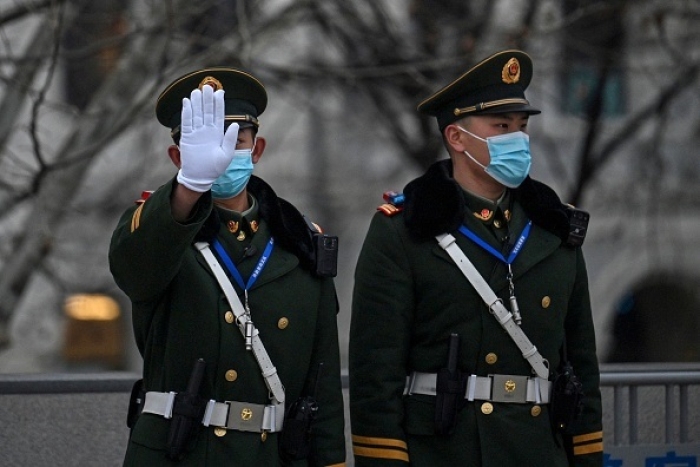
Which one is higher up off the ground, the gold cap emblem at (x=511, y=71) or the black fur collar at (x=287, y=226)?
the gold cap emblem at (x=511, y=71)

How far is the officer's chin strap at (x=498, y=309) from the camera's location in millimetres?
4449

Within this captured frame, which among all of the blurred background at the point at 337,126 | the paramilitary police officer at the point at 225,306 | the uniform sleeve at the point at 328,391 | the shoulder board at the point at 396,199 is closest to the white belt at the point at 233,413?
the paramilitary police officer at the point at 225,306

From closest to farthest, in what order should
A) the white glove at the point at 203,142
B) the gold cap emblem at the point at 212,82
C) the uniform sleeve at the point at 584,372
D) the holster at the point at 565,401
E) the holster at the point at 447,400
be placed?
the white glove at the point at 203,142 < the gold cap emblem at the point at 212,82 < the holster at the point at 447,400 < the holster at the point at 565,401 < the uniform sleeve at the point at 584,372

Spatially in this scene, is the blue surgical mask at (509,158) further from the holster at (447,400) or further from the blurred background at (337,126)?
the blurred background at (337,126)

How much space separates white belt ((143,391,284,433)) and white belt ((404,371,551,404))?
1.82ft

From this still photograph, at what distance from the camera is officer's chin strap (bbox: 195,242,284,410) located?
4.07 meters

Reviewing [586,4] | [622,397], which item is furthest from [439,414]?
[586,4]

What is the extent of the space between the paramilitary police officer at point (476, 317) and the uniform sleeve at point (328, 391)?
15cm

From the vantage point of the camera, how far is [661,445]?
19.4 feet

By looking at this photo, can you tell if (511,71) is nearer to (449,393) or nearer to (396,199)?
(396,199)

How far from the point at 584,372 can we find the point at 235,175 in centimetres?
142

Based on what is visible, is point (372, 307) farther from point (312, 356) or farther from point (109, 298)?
point (109, 298)

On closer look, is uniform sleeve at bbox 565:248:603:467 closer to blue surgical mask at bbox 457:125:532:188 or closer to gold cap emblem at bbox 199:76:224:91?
blue surgical mask at bbox 457:125:532:188

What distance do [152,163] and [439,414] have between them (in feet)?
27.9
